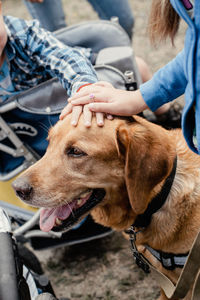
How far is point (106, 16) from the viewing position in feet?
11.4

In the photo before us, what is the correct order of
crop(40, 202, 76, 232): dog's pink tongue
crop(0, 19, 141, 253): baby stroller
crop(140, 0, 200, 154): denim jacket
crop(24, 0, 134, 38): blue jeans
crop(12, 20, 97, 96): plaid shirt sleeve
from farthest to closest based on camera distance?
crop(24, 0, 134, 38): blue jeans → crop(0, 19, 141, 253): baby stroller → crop(12, 20, 97, 96): plaid shirt sleeve → crop(40, 202, 76, 232): dog's pink tongue → crop(140, 0, 200, 154): denim jacket

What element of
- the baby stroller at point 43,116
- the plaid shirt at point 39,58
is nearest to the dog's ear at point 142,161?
the plaid shirt at point 39,58

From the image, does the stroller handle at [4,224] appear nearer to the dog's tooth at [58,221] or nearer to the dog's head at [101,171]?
the dog's head at [101,171]

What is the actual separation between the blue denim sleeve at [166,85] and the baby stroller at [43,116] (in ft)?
2.24

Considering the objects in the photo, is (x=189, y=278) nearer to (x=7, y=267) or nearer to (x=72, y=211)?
(x=72, y=211)

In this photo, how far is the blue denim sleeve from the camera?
1.49 metres

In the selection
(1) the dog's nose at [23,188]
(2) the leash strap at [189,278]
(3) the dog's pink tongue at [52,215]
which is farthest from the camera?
(3) the dog's pink tongue at [52,215]

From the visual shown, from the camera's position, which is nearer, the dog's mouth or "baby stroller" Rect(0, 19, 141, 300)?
the dog's mouth

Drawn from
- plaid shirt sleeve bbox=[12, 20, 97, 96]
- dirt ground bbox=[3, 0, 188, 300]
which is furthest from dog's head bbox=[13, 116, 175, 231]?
dirt ground bbox=[3, 0, 188, 300]

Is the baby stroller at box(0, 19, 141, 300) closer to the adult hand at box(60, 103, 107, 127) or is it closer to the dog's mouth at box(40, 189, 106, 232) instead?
the dog's mouth at box(40, 189, 106, 232)

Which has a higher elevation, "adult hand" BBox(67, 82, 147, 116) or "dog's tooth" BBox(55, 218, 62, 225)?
"adult hand" BBox(67, 82, 147, 116)

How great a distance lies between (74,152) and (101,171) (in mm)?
163

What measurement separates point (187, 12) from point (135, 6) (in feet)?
15.8

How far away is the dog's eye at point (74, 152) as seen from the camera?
1679mm
